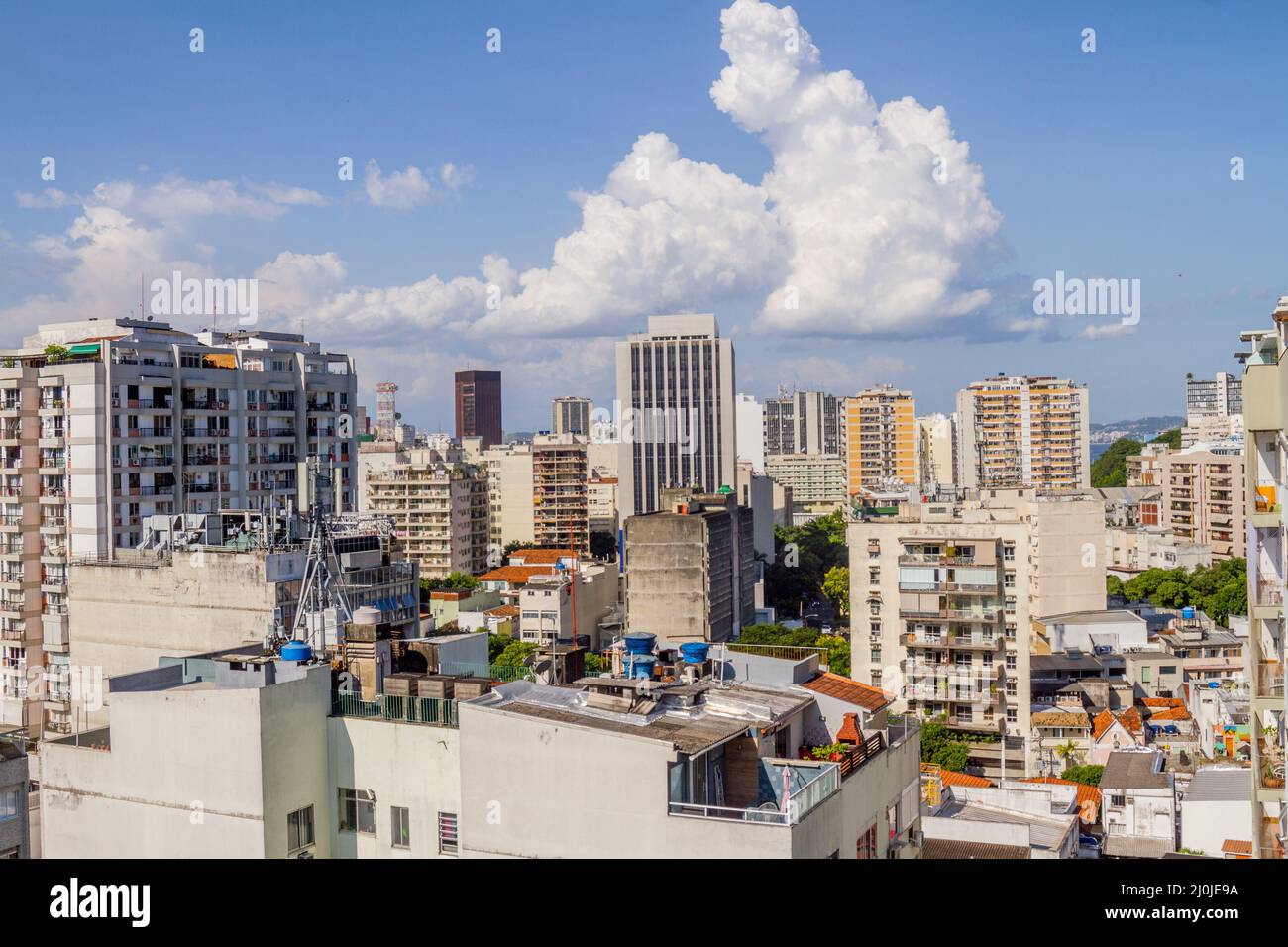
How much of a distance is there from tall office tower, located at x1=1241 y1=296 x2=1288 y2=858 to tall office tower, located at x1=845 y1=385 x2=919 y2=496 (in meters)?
61.7

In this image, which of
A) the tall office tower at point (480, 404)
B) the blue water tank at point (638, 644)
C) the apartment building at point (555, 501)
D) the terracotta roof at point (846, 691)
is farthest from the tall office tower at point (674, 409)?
the blue water tank at point (638, 644)

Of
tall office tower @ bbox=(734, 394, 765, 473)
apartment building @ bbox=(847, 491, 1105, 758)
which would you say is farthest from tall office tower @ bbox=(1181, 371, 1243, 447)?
apartment building @ bbox=(847, 491, 1105, 758)

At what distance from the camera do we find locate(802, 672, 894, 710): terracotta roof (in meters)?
6.31

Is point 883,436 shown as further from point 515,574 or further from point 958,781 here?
point 958,781

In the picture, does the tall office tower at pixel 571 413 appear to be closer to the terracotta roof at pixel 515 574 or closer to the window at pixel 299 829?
the terracotta roof at pixel 515 574

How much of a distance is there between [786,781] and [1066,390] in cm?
5124

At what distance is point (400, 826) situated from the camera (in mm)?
5734

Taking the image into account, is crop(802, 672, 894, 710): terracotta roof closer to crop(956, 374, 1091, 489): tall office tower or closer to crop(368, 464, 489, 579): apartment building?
crop(368, 464, 489, 579): apartment building

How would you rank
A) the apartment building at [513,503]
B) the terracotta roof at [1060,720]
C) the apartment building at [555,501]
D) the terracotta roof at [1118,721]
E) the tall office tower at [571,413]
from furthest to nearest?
the tall office tower at [571,413] → the apartment building at [513,503] → the apartment building at [555,501] → the terracotta roof at [1060,720] → the terracotta roof at [1118,721]

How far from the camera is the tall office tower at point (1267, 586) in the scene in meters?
5.32

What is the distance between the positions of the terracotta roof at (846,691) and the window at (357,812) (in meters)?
2.25

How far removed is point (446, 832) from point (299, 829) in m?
0.69

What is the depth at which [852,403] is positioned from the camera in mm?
68312
